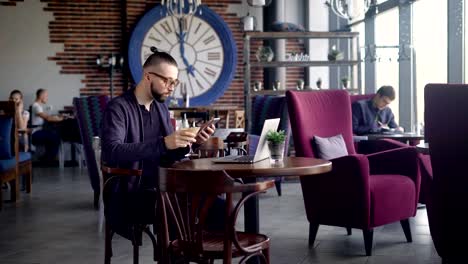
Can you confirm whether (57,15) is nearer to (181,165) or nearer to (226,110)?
(226,110)

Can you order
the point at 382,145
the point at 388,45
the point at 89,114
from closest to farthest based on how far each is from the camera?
the point at 382,145, the point at 89,114, the point at 388,45

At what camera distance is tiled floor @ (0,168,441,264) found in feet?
14.9

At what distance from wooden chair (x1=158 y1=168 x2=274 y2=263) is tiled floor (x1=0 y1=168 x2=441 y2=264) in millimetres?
1600

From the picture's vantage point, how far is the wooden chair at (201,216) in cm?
269

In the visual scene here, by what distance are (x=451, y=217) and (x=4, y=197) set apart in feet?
18.1

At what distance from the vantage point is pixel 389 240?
5047 mm

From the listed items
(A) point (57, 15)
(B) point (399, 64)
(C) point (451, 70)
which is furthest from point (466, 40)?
(A) point (57, 15)

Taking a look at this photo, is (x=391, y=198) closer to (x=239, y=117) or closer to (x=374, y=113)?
(x=374, y=113)

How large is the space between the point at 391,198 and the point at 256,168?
195 cm

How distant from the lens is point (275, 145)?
11.1 ft

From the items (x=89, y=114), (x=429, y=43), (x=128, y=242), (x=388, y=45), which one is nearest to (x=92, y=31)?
(x=388, y=45)

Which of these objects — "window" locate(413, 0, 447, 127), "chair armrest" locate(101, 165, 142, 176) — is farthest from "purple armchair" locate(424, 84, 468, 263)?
"window" locate(413, 0, 447, 127)

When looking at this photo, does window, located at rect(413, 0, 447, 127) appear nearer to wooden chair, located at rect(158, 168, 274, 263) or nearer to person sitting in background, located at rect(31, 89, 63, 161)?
wooden chair, located at rect(158, 168, 274, 263)

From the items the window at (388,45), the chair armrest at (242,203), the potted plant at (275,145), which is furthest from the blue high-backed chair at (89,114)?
the chair armrest at (242,203)
